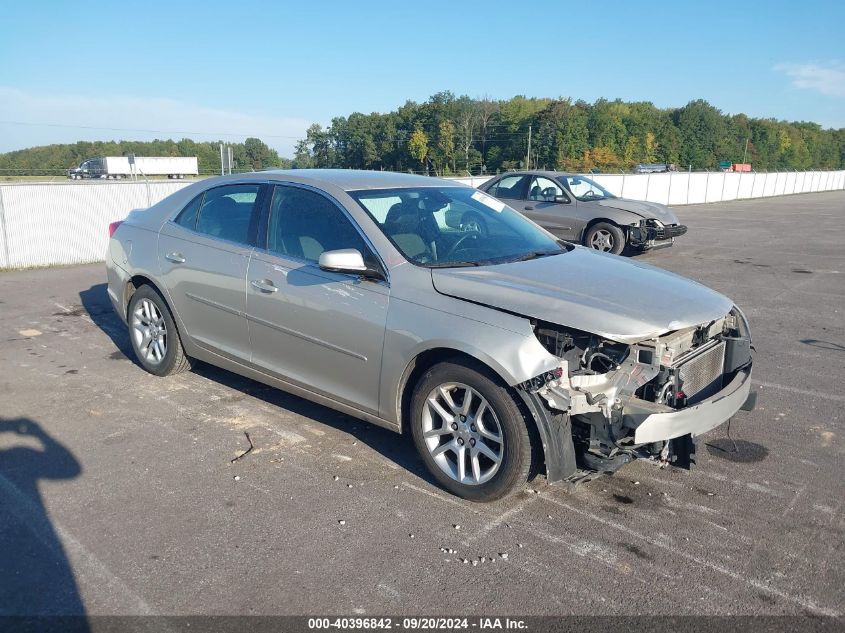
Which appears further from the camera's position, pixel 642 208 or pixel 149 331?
pixel 642 208

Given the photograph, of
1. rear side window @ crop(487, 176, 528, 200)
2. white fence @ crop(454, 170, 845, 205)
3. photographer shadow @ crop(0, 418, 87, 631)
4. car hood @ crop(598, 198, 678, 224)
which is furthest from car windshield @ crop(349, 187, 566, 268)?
white fence @ crop(454, 170, 845, 205)

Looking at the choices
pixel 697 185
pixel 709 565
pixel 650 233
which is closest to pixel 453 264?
pixel 709 565

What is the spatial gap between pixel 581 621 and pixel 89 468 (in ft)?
9.68

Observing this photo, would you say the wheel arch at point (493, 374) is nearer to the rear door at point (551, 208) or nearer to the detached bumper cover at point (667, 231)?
the rear door at point (551, 208)

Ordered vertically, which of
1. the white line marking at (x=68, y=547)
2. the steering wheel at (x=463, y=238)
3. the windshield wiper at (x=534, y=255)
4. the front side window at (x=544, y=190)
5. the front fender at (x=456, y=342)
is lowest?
the white line marking at (x=68, y=547)

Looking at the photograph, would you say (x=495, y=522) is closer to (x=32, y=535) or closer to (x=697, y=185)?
(x=32, y=535)

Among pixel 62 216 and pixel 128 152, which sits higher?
pixel 128 152

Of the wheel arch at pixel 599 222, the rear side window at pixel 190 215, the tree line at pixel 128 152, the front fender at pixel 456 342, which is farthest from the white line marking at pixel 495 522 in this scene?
the tree line at pixel 128 152

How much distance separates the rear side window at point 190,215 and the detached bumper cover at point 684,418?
3.63 meters

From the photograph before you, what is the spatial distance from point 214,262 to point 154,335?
122 cm

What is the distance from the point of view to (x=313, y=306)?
4195 mm

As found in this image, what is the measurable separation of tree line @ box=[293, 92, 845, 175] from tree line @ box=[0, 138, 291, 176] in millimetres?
9357

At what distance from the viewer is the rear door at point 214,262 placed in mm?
4754

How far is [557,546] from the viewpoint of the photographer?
328 centimetres
